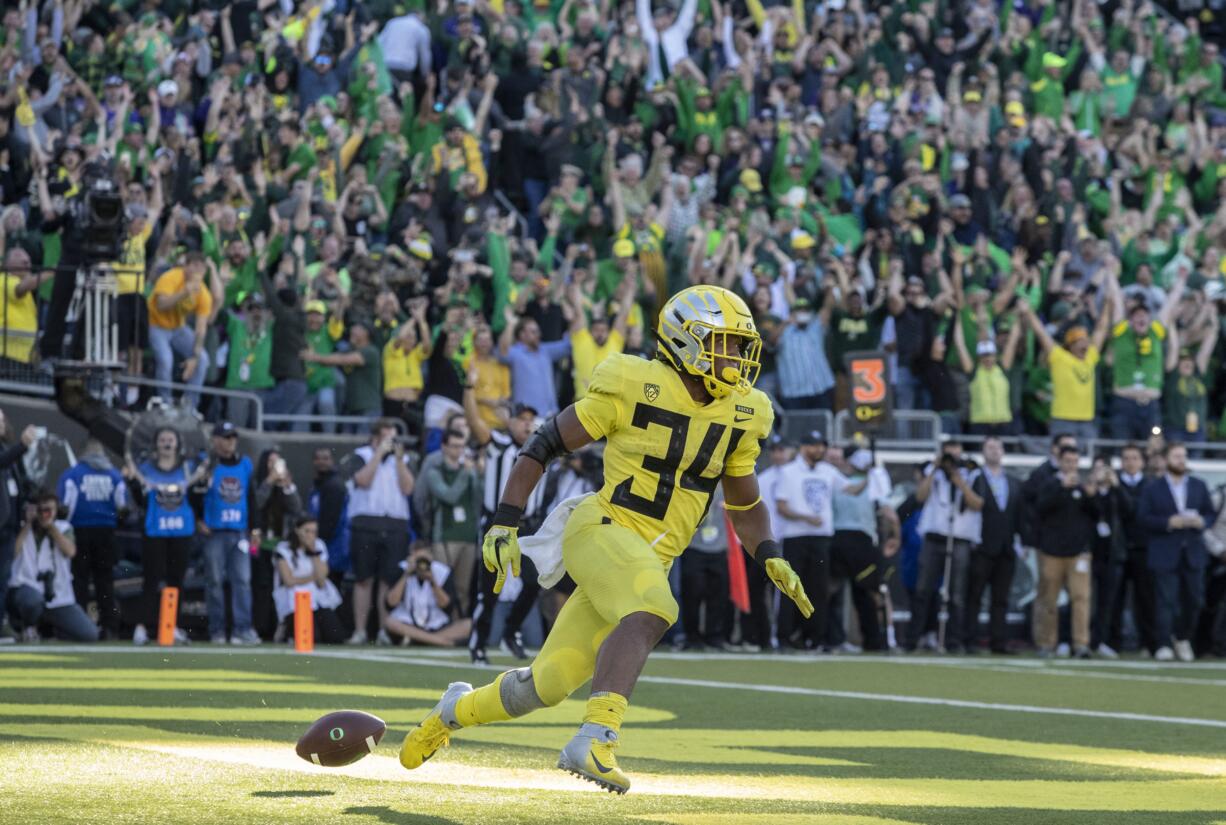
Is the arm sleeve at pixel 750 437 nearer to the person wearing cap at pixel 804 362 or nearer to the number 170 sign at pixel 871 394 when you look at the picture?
the number 170 sign at pixel 871 394

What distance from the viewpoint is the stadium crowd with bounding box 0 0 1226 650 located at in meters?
16.7

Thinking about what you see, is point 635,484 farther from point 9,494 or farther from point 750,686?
point 9,494

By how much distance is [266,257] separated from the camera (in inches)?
686

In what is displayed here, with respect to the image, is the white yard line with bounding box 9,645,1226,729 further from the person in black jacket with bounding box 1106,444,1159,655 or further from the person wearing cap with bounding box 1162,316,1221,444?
the person wearing cap with bounding box 1162,316,1221,444

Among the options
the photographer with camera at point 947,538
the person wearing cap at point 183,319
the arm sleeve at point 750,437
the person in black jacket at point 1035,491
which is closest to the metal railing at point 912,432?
the photographer with camera at point 947,538

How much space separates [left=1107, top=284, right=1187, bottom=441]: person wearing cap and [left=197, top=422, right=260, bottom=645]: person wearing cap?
840cm

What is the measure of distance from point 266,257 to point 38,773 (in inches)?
410

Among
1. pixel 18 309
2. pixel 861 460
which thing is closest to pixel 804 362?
pixel 861 460

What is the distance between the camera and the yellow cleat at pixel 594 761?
6.27 metres

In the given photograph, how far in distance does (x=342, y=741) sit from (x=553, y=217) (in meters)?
12.2

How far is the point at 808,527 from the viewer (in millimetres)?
16875

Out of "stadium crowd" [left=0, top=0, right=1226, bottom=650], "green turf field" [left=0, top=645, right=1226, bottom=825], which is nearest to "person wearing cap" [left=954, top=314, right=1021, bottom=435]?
"stadium crowd" [left=0, top=0, right=1226, bottom=650]

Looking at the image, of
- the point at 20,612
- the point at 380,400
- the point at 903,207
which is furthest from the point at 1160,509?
the point at 20,612

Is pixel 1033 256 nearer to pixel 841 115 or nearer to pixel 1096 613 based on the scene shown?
pixel 841 115
